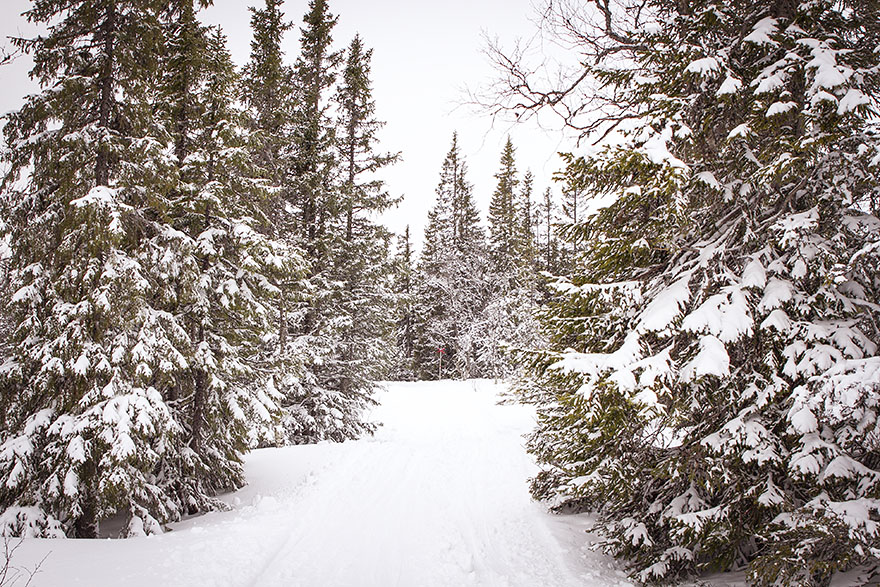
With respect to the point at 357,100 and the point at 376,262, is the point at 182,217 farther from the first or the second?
the point at 357,100

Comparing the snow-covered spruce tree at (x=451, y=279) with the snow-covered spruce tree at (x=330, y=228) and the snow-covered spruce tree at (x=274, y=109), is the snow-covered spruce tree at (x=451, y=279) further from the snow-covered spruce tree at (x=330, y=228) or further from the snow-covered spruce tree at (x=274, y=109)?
the snow-covered spruce tree at (x=274, y=109)

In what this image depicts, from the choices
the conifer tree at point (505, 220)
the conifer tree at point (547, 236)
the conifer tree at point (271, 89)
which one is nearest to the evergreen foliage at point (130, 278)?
the conifer tree at point (271, 89)

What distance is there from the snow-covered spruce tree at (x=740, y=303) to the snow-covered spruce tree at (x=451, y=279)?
2707 centimetres

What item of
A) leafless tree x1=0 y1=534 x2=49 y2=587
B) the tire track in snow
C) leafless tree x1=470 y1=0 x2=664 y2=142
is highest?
leafless tree x1=470 y1=0 x2=664 y2=142

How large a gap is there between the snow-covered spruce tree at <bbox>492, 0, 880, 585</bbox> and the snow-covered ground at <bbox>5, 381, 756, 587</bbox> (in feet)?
4.87

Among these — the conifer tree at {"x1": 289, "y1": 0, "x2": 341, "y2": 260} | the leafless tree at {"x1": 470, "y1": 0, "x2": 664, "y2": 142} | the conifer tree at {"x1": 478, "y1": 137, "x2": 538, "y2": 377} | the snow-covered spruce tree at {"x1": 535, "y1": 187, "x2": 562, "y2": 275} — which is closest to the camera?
the leafless tree at {"x1": 470, "y1": 0, "x2": 664, "y2": 142}

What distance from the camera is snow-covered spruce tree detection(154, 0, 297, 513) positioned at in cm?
850

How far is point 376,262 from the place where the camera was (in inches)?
673

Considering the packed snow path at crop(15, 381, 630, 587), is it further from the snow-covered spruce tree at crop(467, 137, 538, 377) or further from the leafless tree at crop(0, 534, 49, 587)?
the snow-covered spruce tree at crop(467, 137, 538, 377)

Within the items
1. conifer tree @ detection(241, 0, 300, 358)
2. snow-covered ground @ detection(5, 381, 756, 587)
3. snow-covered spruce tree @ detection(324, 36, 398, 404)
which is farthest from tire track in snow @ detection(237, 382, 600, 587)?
conifer tree @ detection(241, 0, 300, 358)

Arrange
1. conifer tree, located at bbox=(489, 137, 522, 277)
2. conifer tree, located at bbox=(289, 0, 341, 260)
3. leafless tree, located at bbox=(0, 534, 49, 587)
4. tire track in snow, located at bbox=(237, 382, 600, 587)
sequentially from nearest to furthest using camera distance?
leafless tree, located at bbox=(0, 534, 49, 587), tire track in snow, located at bbox=(237, 382, 600, 587), conifer tree, located at bbox=(289, 0, 341, 260), conifer tree, located at bbox=(489, 137, 522, 277)

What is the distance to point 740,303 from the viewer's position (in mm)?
3613

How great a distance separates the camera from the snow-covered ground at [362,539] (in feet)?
16.4

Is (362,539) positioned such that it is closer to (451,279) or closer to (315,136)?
(315,136)
